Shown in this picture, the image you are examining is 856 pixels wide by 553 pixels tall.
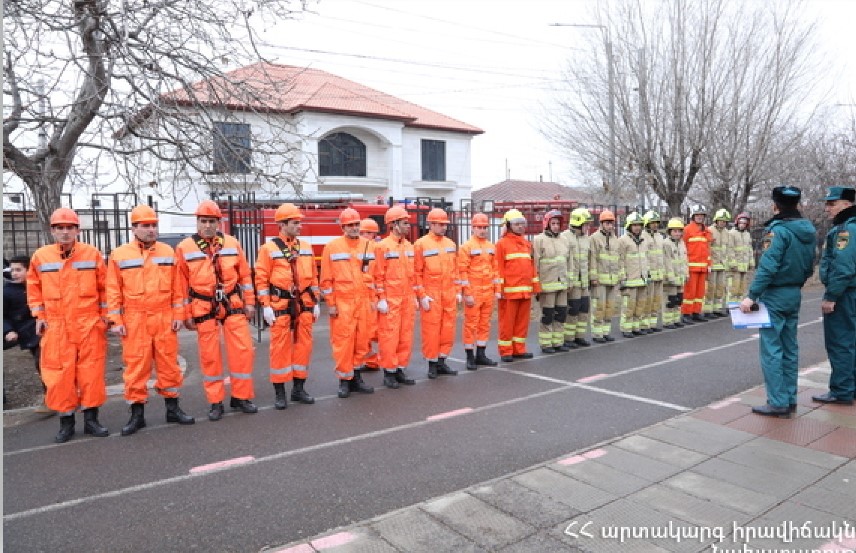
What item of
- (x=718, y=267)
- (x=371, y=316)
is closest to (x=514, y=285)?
(x=371, y=316)

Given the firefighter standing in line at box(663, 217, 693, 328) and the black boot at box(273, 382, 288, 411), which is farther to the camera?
the firefighter standing in line at box(663, 217, 693, 328)

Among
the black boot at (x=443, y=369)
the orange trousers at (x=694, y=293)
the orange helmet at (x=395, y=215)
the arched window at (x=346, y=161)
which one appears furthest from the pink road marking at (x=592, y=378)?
the arched window at (x=346, y=161)

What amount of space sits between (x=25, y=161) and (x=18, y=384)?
10.2ft

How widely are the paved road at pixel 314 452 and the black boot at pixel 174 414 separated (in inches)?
4.7

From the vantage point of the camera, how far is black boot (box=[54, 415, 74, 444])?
226 inches

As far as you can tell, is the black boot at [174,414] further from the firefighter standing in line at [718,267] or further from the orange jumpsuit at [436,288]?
the firefighter standing in line at [718,267]

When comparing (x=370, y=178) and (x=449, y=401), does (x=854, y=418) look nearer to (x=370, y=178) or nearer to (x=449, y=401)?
(x=449, y=401)

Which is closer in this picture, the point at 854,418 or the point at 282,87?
the point at 854,418

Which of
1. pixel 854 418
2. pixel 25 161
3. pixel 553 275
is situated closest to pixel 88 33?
pixel 25 161

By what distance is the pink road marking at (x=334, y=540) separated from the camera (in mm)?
3609

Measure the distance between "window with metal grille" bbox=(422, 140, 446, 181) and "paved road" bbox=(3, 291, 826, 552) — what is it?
28.0m

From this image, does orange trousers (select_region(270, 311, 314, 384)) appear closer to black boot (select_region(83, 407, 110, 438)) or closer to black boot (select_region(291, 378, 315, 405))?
black boot (select_region(291, 378, 315, 405))

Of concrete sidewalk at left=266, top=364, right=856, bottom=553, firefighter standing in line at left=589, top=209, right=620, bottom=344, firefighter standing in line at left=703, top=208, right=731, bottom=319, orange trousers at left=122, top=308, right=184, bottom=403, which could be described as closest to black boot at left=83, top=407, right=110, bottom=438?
orange trousers at left=122, top=308, right=184, bottom=403

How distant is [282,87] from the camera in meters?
8.07
